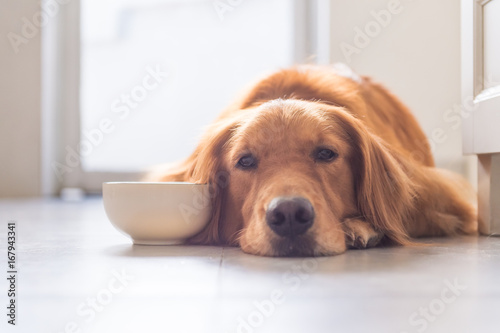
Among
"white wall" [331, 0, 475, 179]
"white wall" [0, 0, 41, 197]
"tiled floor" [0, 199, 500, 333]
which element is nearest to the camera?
"tiled floor" [0, 199, 500, 333]

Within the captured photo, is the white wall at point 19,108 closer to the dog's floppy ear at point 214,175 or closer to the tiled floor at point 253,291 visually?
the dog's floppy ear at point 214,175

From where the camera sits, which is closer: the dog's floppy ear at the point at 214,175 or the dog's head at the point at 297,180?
the dog's head at the point at 297,180

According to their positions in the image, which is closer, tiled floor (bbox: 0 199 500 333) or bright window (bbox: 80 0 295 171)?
tiled floor (bbox: 0 199 500 333)

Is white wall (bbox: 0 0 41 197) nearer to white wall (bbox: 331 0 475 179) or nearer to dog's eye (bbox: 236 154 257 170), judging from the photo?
white wall (bbox: 331 0 475 179)

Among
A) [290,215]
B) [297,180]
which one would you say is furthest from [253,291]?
[297,180]

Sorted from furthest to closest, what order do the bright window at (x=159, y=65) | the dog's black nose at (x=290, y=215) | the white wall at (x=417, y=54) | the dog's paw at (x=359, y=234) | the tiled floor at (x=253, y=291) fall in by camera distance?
1. the bright window at (x=159, y=65)
2. the white wall at (x=417, y=54)
3. the dog's paw at (x=359, y=234)
4. the dog's black nose at (x=290, y=215)
5. the tiled floor at (x=253, y=291)

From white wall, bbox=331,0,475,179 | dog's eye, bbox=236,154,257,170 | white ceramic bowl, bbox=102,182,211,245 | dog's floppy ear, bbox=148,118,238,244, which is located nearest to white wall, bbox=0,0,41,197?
white wall, bbox=331,0,475,179

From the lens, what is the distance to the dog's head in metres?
1.41

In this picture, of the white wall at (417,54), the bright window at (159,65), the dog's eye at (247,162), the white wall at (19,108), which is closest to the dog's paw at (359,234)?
the dog's eye at (247,162)

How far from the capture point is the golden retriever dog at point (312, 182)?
4.69 ft

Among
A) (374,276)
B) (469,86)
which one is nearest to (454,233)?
(469,86)

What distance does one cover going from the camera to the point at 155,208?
63.9 inches

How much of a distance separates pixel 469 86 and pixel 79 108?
13.6 feet

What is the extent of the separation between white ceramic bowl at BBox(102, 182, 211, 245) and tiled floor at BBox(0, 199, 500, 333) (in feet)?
0.36
